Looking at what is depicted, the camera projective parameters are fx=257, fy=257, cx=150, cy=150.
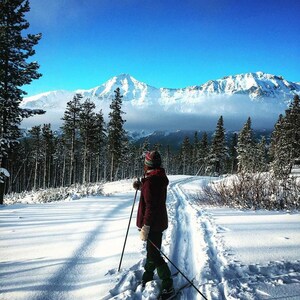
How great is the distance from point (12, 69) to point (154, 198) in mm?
13337

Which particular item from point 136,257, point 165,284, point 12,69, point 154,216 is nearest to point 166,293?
point 165,284

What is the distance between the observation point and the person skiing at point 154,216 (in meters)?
4.04

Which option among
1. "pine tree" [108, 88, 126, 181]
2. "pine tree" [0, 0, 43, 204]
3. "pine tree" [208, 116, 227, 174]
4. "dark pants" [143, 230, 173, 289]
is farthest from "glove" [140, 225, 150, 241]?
"pine tree" [208, 116, 227, 174]

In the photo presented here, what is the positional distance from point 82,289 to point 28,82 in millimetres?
13179

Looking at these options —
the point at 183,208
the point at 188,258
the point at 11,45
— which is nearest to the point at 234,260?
the point at 188,258

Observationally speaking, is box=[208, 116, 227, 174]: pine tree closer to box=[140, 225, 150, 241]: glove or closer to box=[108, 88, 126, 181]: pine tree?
box=[108, 88, 126, 181]: pine tree

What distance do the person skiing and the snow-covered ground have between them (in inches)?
10.1

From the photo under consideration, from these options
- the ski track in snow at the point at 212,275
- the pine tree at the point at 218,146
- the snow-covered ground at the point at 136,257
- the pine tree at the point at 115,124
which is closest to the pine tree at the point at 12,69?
the snow-covered ground at the point at 136,257

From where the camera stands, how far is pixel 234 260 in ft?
16.1

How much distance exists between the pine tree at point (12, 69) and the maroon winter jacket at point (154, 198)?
1178cm

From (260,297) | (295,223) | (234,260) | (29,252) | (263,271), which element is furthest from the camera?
(295,223)

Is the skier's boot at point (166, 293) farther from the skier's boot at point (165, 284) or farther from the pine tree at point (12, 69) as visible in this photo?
the pine tree at point (12, 69)

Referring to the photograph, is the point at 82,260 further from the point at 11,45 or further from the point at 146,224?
the point at 11,45

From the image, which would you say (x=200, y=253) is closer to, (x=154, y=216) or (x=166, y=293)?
(x=166, y=293)
